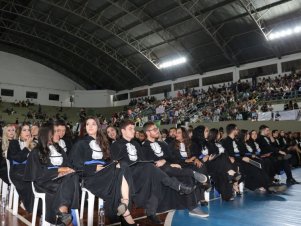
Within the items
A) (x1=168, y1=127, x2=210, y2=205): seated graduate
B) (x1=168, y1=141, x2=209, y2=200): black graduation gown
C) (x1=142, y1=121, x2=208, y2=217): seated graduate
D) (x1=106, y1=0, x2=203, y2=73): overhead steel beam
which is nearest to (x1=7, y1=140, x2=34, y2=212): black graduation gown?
(x1=142, y1=121, x2=208, y2=217): seated graduate

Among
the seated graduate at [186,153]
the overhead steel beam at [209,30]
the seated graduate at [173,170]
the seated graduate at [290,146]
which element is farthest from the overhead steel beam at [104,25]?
the seated graduate at [173,170]

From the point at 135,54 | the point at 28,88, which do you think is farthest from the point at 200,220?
the point at 28,88

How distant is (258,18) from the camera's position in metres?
17.2

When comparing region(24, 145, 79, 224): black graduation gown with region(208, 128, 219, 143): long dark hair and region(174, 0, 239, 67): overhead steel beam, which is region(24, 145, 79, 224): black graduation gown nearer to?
region(208, 128, 219, 143): long dark hair

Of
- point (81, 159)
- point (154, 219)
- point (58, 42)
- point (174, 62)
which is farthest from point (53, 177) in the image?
point (58, 42)

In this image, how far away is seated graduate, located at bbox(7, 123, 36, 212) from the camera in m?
4.19

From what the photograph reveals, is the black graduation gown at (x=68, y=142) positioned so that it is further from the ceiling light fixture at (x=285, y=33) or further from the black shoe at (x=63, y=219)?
the ceiling light fixture at (x=285, y=33)

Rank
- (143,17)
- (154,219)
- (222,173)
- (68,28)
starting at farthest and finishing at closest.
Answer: (68,28), (143,17), (222,173), (154,219)

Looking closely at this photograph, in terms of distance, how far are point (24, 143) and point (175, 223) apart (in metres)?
2.73

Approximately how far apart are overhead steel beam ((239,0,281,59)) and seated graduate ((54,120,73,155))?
1395cm

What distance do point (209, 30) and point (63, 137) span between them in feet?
52.3

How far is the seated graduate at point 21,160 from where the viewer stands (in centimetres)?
419

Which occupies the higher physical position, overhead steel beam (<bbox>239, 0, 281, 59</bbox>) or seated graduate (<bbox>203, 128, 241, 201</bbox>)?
overhead steel beam (<bbox>239, 0, 281, 59</bbox>)

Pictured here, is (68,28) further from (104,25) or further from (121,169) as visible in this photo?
(121,169)
